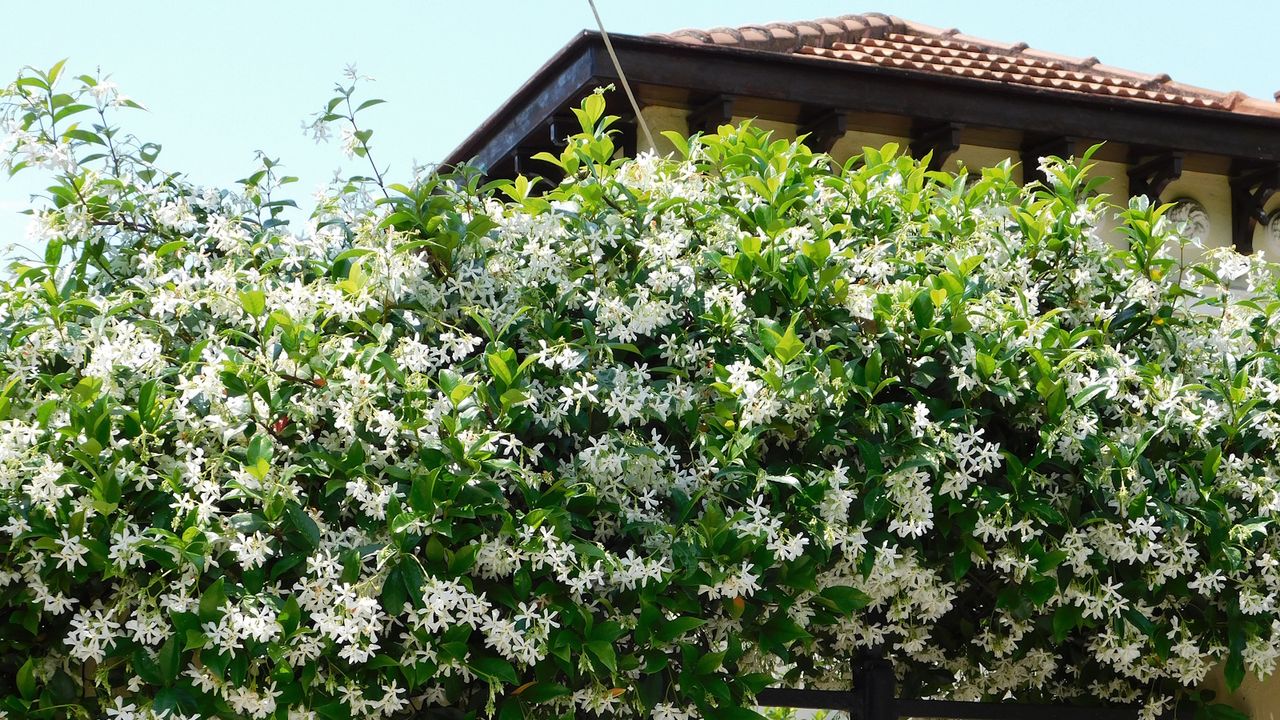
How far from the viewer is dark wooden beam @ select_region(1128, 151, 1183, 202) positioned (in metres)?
6.91

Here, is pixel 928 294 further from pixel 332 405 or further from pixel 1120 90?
pixel 1120 90

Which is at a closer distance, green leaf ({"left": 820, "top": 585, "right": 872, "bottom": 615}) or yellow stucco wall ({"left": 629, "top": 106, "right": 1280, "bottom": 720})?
green leaf ({"left": 820, "top": 585, "right": 872, "bottom": 615})

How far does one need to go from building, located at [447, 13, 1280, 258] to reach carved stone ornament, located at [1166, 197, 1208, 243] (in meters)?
0.01

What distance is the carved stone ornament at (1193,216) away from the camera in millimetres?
7336

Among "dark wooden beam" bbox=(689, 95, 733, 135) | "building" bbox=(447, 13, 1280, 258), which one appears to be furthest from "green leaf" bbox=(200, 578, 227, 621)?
"dark wooden beam" bbox=(689, 95, 733, 135)

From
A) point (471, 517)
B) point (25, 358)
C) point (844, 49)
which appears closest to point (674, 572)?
point (471, 517)

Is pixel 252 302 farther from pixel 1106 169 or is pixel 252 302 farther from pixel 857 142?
pixel 1106 169

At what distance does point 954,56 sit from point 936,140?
1.08 m

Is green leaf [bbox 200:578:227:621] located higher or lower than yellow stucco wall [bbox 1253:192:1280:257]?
lower

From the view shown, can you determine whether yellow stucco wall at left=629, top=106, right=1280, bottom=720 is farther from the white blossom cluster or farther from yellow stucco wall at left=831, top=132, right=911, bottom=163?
the white blossom cluster

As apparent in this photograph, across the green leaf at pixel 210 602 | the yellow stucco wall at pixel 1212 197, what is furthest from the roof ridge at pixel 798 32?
the green leaf at pixel 210 602

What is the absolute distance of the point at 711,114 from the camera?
6023 millimetres

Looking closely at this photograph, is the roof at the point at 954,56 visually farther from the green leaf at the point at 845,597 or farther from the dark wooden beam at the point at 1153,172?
the green leaf at the point at 845,597

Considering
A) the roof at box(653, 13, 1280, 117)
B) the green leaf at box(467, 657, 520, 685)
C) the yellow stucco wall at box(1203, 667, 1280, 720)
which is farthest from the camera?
the roof at box(653, 13, 1280, 117)
